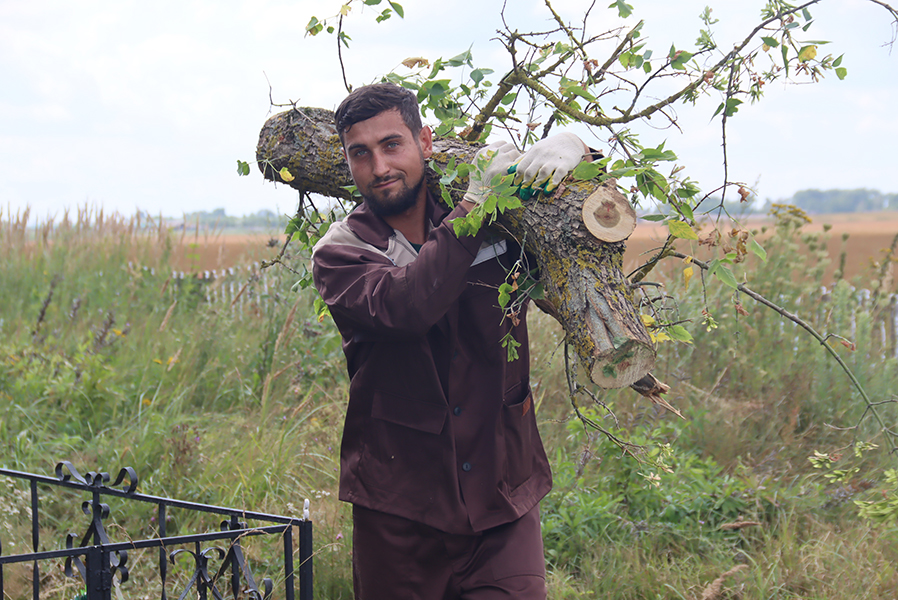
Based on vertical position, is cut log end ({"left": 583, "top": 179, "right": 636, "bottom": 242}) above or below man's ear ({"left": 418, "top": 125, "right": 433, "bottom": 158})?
below

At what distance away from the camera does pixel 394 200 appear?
232cm

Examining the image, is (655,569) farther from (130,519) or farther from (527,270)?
(130,519)

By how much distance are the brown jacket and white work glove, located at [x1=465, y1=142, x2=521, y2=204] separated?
0.13 m

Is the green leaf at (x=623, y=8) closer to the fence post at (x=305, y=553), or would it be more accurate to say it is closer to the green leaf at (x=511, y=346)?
the green leaf at (x=511, y=346)

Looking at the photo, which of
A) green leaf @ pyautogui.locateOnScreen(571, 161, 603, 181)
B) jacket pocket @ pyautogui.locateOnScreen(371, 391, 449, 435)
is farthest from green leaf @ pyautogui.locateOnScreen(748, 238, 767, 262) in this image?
jacket pocket @ pyautogui.locateOnScreen(371, 391, 449, 435)

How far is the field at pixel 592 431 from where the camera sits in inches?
125

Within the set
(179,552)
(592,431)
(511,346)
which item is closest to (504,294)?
(511,346)

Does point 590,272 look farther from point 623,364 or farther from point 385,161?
point 385,161

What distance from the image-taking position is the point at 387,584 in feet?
7.61

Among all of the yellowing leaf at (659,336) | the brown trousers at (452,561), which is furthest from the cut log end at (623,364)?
the brown trousers at (452,561)

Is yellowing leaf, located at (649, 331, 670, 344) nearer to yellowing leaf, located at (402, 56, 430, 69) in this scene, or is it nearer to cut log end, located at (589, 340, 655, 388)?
cut log end, located at (589, 340, 655, 388)

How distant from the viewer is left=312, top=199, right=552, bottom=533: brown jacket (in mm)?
2193

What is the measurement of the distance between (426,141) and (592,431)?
216 centimetres

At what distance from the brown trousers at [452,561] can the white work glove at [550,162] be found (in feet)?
3.63
